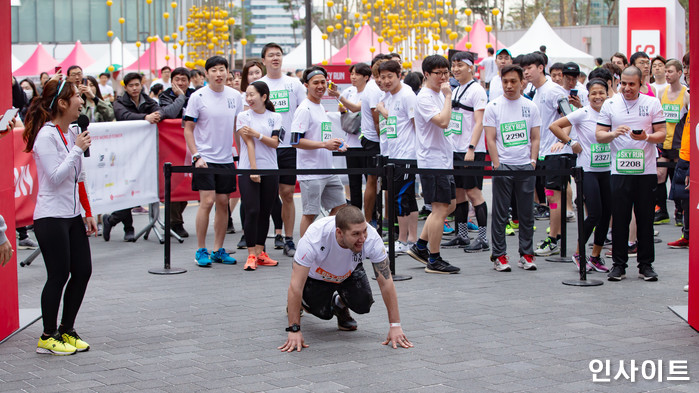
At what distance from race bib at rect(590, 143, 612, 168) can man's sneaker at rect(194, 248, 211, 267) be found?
13.2ft

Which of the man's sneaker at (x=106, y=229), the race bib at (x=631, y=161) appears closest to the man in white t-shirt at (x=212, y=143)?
the man's sneaker at (x=106, y=229)

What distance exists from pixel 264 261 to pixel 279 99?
2.00 metres

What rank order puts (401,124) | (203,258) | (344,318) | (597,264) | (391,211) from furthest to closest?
1. (401,124)
2. (203,258)
3. (597,264)
4. (391,211)
5. (344,318)

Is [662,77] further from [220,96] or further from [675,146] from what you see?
[220,96]

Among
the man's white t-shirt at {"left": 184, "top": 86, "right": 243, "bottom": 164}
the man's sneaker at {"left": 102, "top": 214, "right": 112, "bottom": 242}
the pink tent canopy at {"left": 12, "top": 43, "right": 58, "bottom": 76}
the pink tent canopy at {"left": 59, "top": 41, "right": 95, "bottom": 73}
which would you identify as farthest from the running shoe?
the pink tent canopy at {"left": 12, "top": 43, "right": 58, "bottom": 76}

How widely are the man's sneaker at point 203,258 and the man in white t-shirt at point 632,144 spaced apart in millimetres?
4105

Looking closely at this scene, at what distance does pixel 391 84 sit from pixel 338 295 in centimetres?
375

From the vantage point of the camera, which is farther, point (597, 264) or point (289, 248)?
point (289, 248)

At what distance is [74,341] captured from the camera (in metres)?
5.96

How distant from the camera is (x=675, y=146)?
10852 mm

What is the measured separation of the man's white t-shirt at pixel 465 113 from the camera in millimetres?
10070

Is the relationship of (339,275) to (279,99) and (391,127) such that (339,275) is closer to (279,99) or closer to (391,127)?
(391,127)

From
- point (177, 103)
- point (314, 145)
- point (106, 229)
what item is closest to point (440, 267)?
point (314, 145)

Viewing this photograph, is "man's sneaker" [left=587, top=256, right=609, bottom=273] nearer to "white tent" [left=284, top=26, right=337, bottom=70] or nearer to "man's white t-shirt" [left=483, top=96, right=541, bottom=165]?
"man's white t-shirt" [left=483, top=96, right=541, bottom=165]
